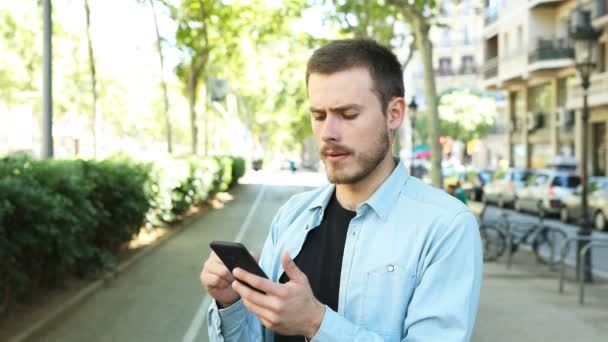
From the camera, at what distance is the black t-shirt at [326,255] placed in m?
2.45

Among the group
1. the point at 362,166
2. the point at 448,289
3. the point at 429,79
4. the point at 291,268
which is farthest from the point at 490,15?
the point at 291,268

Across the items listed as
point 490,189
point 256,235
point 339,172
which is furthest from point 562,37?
point 339,172

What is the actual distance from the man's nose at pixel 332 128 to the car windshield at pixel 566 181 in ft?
87.1

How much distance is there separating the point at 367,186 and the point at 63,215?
7640 mm

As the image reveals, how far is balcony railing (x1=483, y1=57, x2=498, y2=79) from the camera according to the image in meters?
49.3

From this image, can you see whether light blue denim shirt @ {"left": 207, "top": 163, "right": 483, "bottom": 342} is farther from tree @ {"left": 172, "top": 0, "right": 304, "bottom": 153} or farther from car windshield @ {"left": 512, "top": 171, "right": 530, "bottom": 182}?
car windshield @ {"left": 512, "top": 171, "right": 530, "bottom": 182}

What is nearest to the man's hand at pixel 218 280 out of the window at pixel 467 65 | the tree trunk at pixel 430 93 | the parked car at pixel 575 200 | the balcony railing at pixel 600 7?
the tree trunk at pixel 430 93

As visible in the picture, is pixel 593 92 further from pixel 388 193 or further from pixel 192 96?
pixel 388 193

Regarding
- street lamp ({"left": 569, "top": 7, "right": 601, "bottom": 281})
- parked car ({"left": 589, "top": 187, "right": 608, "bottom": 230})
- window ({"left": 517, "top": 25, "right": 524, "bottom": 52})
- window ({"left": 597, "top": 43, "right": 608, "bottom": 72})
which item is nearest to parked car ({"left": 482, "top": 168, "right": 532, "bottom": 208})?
window ({"left": 597, "top": 43, "right": 608, "bottom": 72})

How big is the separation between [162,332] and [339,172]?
7099 mm

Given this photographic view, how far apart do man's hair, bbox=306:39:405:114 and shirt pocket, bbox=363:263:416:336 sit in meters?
0.47

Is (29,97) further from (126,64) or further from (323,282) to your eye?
(323,282)

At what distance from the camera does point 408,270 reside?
7.34ft

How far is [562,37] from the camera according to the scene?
1629 inches
